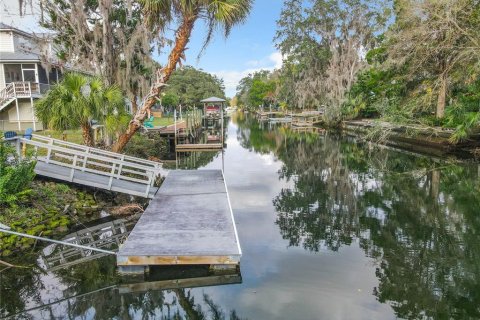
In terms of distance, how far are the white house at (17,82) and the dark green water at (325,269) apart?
1807 cm

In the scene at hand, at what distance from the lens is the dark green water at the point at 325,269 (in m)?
5.57

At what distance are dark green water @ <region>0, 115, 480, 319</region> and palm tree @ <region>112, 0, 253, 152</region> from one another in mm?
4422

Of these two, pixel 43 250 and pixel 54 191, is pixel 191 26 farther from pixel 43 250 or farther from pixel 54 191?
pixel 43 250

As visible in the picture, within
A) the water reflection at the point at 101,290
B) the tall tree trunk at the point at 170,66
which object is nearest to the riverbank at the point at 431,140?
the tall tree trunk at the point at 170,66

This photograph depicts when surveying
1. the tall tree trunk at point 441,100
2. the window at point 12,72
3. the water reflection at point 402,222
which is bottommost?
the water reflection at point 402,222

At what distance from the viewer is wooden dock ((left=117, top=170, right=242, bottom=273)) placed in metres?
6.15

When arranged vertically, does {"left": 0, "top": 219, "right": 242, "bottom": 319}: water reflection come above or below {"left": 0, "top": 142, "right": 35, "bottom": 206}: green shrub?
below

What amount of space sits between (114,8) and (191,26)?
20.4ft

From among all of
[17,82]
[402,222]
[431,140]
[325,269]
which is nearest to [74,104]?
[325,269]

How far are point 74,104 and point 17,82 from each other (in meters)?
16.0

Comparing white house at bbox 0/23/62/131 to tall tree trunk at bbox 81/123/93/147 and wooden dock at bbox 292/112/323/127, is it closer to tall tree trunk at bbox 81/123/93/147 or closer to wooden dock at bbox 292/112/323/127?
tall tree trunk at bbox 81/123/93/147

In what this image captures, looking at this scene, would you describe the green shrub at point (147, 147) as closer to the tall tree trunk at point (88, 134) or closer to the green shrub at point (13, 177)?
the tall tree trunk at point (88, 134)

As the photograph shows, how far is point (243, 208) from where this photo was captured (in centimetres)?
1107

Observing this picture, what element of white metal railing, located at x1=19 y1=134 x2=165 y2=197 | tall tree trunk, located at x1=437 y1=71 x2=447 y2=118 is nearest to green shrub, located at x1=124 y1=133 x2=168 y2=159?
white metal railing, located at x1=19 y1=134 x2=165 y2=197
